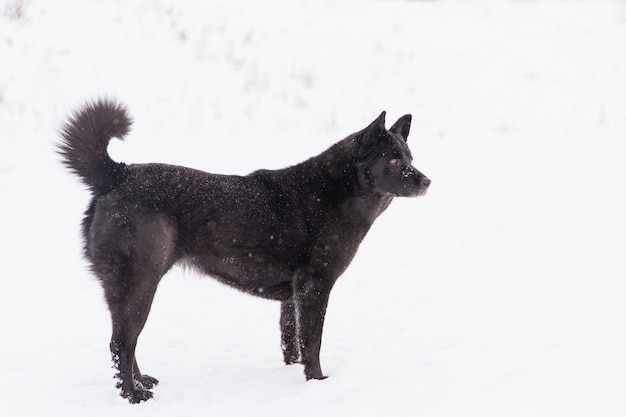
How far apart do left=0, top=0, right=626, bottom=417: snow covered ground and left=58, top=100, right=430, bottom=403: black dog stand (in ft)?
1.54

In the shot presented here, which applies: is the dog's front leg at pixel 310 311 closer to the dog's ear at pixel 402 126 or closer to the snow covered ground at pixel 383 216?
the snow covered ground at pixel 383 216

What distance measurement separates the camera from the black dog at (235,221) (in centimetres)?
387

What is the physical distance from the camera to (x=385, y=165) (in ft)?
14.4

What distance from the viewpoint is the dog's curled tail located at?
3975mm

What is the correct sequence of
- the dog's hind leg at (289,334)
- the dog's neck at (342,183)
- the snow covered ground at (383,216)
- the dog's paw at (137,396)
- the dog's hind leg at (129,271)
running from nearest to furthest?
1. the dog's hind leg at (129,271)
2. the dog's paw at (137,396)
3. the snow covered ground at (383,216)
4. the dog's neck at (342,183)
5. the dog's hind leg at (289,334)

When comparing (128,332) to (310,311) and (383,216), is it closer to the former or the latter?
(310,311)

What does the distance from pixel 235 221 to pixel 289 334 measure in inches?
38.2

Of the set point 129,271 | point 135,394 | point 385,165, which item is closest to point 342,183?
point 385,165

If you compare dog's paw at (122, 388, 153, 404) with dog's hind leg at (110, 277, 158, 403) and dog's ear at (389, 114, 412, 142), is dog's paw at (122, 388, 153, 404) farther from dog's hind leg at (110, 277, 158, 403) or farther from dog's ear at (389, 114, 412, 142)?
dog's ear at (389, 114, 412, 142)

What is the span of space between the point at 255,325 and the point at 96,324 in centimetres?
113

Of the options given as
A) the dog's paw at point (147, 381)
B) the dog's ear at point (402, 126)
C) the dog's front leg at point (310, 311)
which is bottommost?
the dog's paw at point (147, 381)

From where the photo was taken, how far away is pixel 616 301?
205 inches

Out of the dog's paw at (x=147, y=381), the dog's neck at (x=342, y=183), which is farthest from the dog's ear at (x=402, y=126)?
the dog's paw at (x=147, y=381)

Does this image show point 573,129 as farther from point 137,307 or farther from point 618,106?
point 137,307
